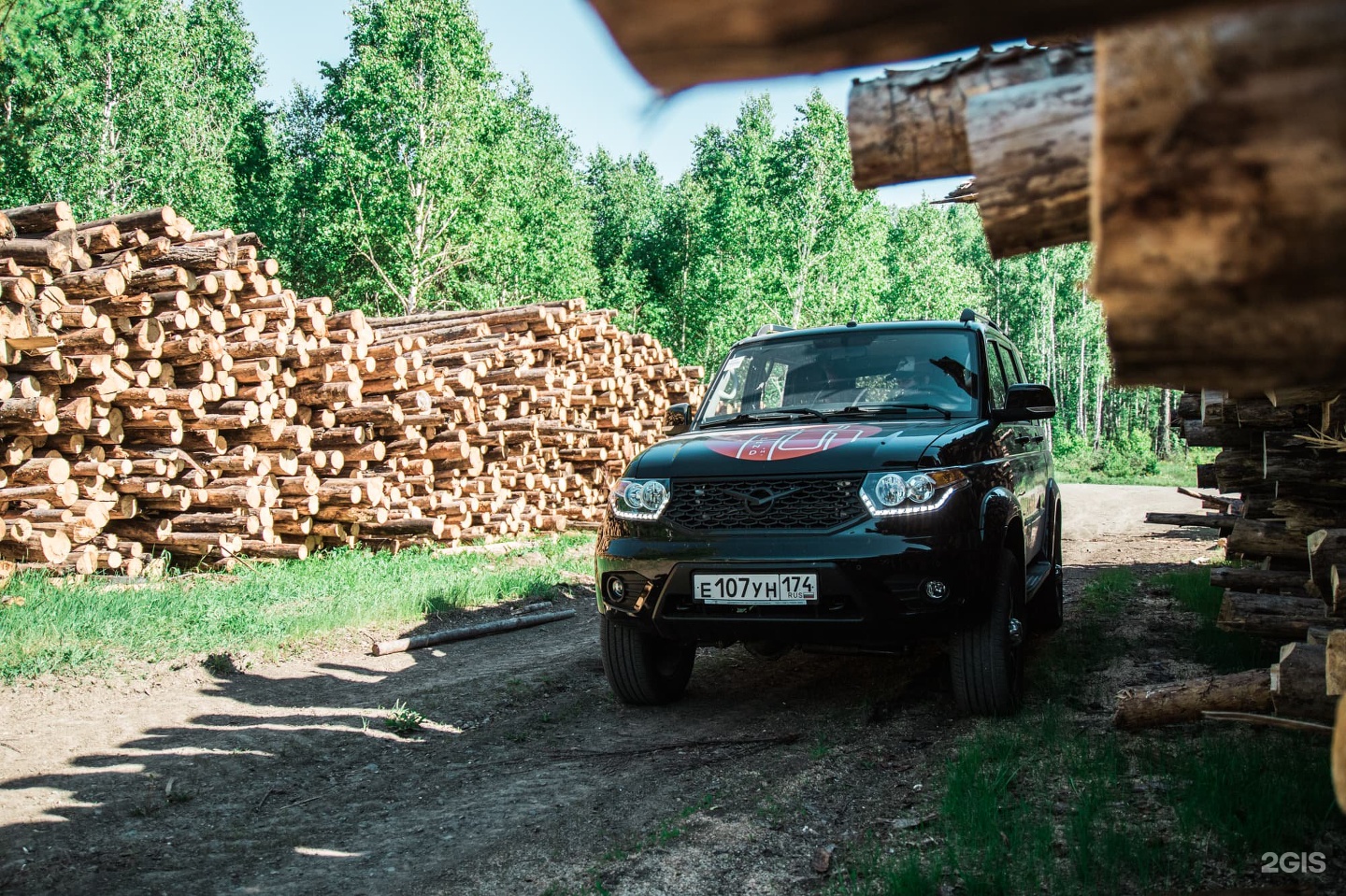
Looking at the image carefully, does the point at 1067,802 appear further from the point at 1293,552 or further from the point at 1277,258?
the point at 1277,258

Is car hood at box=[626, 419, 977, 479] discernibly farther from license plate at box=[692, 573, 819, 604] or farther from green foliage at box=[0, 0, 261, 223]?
green foliage at box=[0, 0, 261, 223]

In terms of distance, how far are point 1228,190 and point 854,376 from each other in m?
5.12

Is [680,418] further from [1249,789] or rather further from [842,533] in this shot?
[1249,789]

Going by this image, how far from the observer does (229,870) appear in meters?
3.62

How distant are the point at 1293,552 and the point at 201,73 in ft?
141

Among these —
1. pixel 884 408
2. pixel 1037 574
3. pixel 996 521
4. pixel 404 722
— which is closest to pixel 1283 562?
pixel 1037 574

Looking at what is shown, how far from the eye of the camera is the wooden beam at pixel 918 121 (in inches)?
55.1

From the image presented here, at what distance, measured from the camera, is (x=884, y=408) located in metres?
5.65

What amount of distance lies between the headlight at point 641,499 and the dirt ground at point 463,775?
1132mm

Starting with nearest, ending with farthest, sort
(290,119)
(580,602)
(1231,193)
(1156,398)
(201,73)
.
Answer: (1231,193) < (580,602) < (201,73) < (290,119) < (1156,398)

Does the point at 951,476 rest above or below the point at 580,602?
above

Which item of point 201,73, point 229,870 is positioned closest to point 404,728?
point 229,870

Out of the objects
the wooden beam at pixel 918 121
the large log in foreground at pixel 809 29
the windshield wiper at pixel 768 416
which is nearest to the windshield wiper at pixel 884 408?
the windshield wiper at pixel 768 416

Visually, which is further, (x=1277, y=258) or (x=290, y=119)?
(x=290, y=119)
